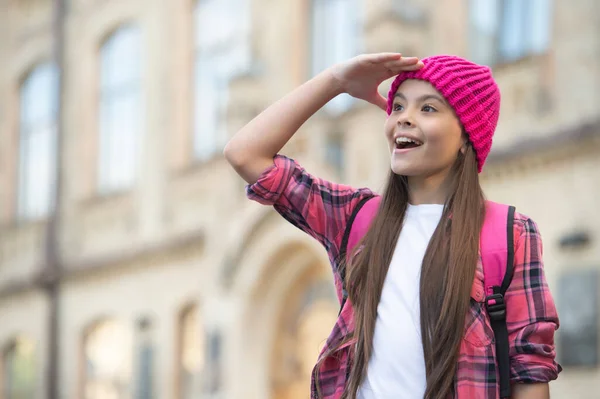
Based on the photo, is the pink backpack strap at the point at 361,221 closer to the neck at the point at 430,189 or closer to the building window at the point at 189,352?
the neck at the point at 430,189

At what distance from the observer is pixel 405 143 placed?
2744 mm

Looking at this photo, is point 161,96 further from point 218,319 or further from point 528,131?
point 528,131

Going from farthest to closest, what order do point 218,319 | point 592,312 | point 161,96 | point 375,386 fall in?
point 161,96 < point 218,319 < point 592,312 < point 375,386

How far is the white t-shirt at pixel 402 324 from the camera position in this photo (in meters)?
2.56

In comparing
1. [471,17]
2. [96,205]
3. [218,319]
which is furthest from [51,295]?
[471,17]

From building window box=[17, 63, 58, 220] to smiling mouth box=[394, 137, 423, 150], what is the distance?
17.6 metres

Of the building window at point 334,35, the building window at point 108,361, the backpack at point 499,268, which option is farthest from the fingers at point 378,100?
the building window at point 108,361

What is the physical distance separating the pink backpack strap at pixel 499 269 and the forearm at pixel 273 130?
20.3 inches

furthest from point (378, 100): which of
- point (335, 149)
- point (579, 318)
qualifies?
point (335, 149)

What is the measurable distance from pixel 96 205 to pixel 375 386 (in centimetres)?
1645

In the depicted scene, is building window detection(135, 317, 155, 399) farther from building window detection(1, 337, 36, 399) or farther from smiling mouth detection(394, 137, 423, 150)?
smiling mouth detection(394, 137, 423, 150)

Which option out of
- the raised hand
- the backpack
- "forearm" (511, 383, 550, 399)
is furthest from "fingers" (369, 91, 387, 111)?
"forearm" (511, 383, 550, 399)

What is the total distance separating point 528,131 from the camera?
11.0 meters

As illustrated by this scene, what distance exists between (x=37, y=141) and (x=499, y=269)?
62.5ft
